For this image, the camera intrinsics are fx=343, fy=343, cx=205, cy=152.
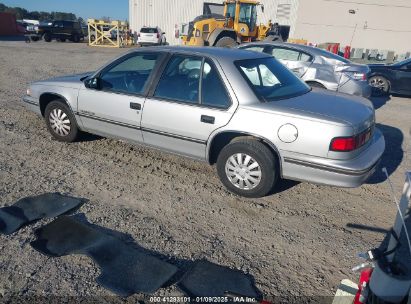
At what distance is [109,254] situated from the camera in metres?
2.86

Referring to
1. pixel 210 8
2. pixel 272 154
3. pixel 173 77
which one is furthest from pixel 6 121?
pixel 210 8

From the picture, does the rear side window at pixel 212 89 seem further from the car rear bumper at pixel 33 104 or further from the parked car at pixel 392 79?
the parked car at pixel 392 79

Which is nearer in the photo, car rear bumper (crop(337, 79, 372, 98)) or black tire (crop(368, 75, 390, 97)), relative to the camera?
car rear bumper (crop(337, 79, 372, 98))

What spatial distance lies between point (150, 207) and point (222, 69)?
66.6 inches

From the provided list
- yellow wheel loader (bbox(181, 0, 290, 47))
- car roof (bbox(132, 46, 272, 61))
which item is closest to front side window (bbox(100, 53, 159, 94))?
car roof (bbox(132, 46, 272, 61))

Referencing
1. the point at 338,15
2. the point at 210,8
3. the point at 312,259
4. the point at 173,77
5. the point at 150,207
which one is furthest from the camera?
the point at 210,8

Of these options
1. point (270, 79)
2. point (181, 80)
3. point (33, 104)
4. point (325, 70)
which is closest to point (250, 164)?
point (270, 79)

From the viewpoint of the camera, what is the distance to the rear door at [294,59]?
25.0 ft

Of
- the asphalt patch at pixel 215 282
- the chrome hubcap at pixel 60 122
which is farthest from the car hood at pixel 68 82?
the asphalt patch at pixel 215 282

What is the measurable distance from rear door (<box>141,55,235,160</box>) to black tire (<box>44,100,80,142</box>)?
1.37m

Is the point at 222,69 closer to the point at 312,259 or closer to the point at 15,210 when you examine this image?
the point at 312,259

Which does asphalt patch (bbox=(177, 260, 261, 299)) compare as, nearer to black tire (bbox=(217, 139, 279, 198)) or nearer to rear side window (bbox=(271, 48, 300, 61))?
black tire (bbox=(217, 139, 279, 198))

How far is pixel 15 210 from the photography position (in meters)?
3.41

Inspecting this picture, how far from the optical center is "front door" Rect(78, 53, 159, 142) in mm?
4277
